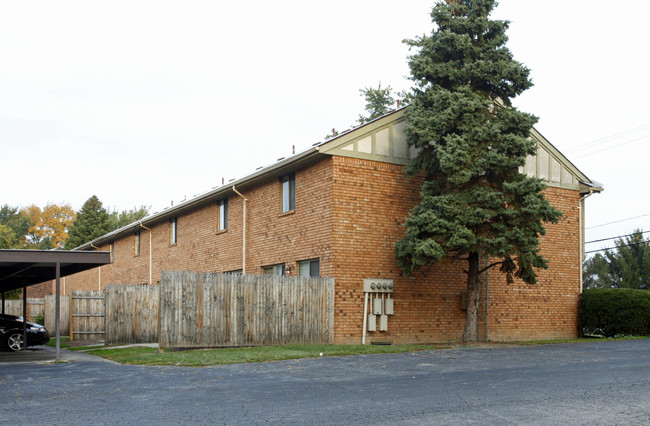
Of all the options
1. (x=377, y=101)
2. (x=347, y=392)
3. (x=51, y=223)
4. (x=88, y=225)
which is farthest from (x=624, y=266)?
(x=51, y=223)

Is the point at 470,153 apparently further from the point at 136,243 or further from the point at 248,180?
the point at 136,243

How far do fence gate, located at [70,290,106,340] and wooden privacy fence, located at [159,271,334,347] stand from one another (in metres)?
10.5

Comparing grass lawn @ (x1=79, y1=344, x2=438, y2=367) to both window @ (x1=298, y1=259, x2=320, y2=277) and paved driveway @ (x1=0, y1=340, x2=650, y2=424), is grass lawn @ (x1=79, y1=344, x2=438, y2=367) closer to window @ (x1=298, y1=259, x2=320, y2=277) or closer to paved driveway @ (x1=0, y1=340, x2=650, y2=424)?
paved driveway @ (x1=0, y1=340, x2=650, y2=424)

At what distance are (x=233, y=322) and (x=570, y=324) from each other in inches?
484

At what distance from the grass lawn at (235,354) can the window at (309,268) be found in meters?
2.57

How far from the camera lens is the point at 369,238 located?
19.0 m

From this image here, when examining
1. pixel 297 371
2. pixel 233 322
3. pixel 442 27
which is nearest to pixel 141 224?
pixel 233 322

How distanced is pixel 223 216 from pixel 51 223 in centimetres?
5648

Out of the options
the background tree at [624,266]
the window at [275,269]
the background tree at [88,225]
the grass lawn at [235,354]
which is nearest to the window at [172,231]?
the window at [275,269]

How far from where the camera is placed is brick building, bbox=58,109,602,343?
61.1ft

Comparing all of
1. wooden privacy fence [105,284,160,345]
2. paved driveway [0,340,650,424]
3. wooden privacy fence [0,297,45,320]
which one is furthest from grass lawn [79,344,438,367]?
wooden privacy fence [0,297,45,320]

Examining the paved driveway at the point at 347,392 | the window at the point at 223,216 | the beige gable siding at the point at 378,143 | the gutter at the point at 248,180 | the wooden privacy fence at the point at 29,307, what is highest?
the beige gable siding at the point at 378,143

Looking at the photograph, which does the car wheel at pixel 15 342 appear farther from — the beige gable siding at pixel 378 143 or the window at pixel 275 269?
the beige gable siding at pixel 378 143

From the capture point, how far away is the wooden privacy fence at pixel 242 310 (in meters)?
16.9
